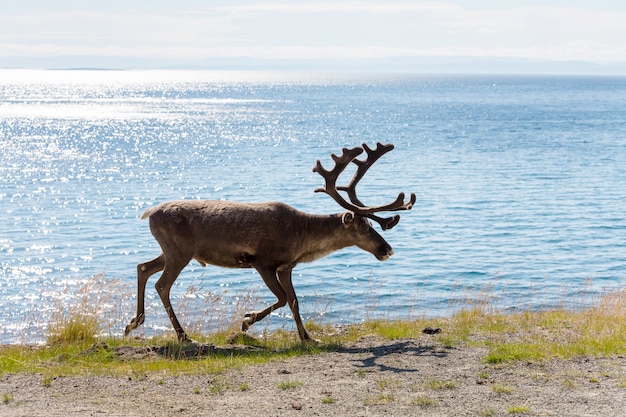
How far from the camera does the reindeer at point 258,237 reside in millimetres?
11852

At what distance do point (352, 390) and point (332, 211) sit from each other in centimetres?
2740

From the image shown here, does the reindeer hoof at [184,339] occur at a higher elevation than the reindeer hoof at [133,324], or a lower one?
lower

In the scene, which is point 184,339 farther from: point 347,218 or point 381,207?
point 381,207

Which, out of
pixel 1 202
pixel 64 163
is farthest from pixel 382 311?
pixel 64 163

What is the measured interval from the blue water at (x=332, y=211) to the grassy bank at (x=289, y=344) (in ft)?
4.47

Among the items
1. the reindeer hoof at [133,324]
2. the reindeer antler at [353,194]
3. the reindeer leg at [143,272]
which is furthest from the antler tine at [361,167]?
the reindeer hoof at [133,324]

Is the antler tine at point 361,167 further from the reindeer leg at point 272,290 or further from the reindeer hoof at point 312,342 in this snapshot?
the reindeer hoof at point 312,342

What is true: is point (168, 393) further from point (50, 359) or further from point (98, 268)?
point (98, 268)

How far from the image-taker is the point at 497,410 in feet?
26.2

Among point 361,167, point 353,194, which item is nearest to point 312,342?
point 353,194

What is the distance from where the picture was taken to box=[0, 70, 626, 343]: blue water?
72.1ft

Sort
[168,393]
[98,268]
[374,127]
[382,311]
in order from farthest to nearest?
[374,127]
[98,268]
[382,311]
[168,393]

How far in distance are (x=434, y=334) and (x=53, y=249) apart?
71.8 feet

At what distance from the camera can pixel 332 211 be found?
3606cm
